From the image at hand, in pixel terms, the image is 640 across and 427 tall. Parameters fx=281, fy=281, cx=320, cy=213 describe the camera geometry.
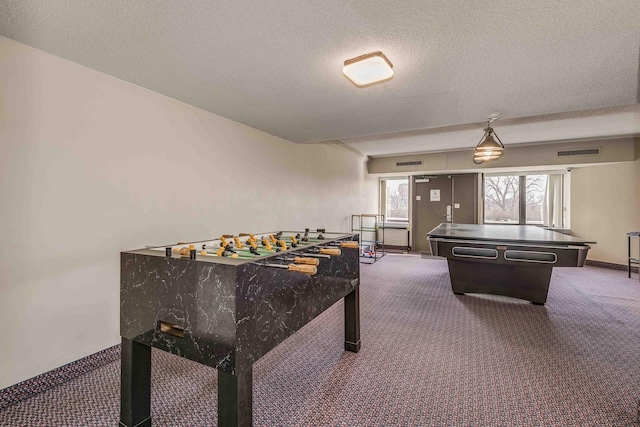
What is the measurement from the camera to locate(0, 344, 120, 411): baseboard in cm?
176

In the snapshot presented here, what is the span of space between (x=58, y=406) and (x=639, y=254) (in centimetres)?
779

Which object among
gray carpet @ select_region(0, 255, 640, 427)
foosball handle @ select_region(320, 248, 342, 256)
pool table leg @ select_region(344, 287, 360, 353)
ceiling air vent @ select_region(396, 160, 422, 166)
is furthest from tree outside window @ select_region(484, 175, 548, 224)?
foosball handle @ select_region(320, 248, 342, 256)

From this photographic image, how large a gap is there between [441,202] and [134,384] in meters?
7.23

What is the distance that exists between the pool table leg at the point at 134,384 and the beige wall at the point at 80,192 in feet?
3.02

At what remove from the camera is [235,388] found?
122 cm

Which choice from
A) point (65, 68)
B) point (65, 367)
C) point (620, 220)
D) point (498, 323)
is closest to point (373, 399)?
point (498, 323)

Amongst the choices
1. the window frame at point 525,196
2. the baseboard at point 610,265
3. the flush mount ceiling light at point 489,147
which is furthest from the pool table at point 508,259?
the window frame at point 525,196

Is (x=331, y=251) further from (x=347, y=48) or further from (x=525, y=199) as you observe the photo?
(x=525, y=199)

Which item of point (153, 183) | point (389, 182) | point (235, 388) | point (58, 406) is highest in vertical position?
point (389, 182)

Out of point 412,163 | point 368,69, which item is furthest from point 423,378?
point 412,163

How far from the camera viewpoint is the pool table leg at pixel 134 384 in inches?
58.4

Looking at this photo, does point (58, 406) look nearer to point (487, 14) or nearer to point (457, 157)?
point (487, 14)

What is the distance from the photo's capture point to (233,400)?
48.1 inches

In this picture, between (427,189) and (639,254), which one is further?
(427,189)
